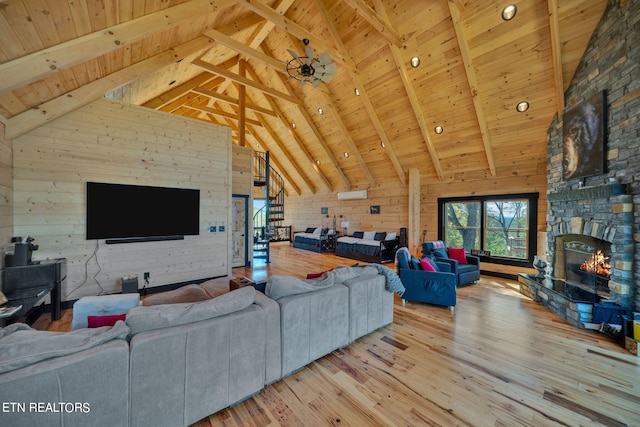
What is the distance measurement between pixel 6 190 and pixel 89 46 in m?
2.37

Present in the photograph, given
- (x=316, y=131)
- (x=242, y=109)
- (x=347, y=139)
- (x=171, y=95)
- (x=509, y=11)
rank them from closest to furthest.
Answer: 1. (x=509, y=11)
2. (x=171, y=95)
3. (x=242, y=109)
4. (x=347, y=139)
5. (x=316, y=131)

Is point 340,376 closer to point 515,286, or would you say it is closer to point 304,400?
point 304,400

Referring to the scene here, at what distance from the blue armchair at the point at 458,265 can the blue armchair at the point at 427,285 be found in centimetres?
121

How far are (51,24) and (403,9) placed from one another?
5.04 meters

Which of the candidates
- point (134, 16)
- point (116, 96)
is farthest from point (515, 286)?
point (116, 96)

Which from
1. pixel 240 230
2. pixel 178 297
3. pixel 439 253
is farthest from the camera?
pixel 240 230

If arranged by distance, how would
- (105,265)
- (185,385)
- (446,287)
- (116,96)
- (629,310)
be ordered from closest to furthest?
(185,385) → (629,310) → (446,287) → (105,265) → (116,96)

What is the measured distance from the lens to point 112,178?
4.11 m

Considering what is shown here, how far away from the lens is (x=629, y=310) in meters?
3.07

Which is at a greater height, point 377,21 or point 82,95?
point 377,21

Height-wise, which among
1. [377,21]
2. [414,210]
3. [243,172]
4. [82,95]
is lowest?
[414,210]

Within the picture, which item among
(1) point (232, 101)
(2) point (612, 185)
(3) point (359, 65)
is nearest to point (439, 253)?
(2) point (612, 185)

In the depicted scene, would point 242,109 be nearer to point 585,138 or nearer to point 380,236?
point 380,236

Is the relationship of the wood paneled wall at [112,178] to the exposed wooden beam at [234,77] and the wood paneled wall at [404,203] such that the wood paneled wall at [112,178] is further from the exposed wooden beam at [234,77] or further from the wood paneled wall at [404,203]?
the wood paneled wall at [404,203]
